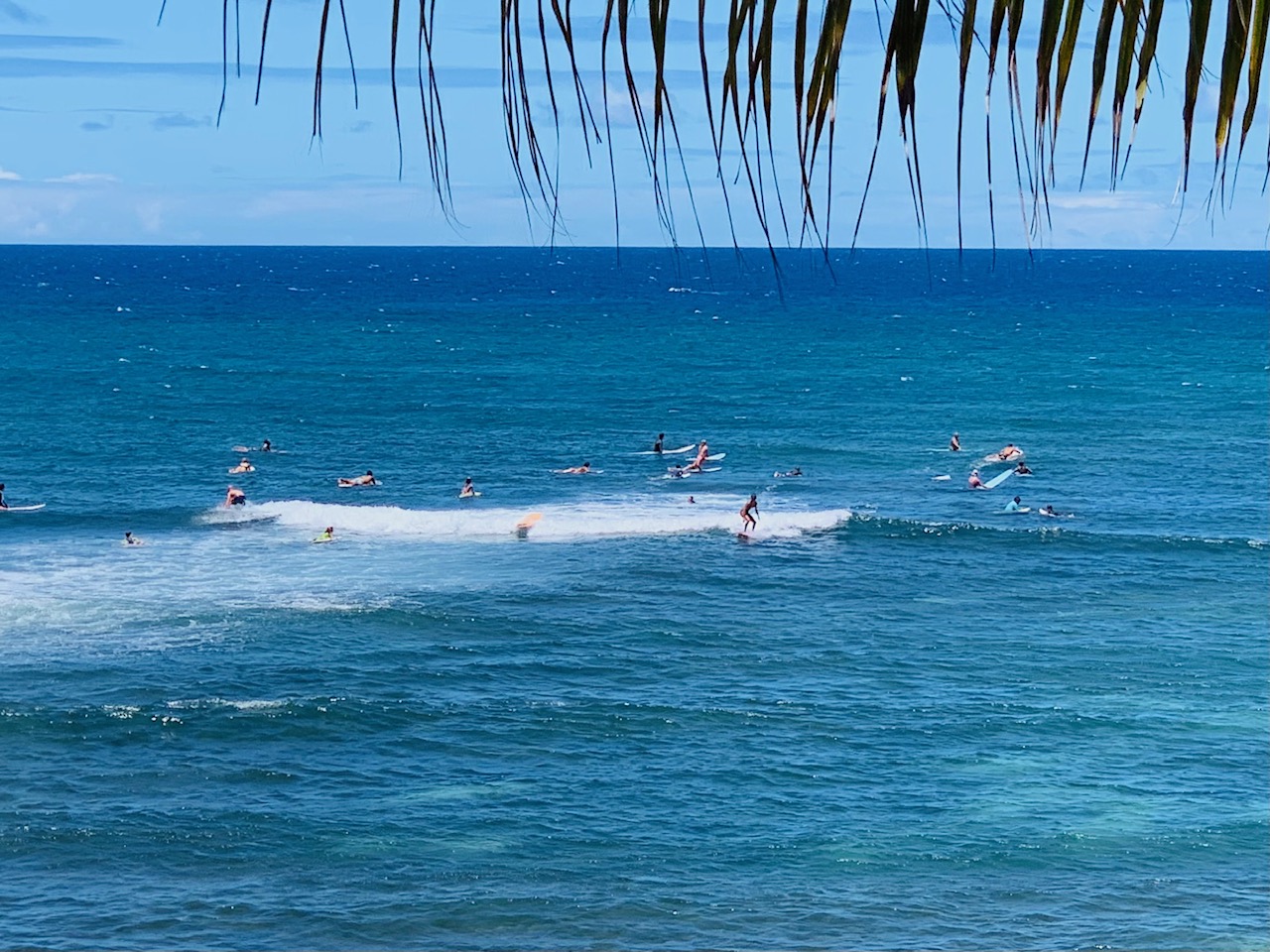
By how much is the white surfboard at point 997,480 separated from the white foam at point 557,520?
6.74m

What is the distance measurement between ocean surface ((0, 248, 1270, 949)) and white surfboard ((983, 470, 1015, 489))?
964mm

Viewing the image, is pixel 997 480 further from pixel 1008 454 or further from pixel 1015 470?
pixel 1008 454

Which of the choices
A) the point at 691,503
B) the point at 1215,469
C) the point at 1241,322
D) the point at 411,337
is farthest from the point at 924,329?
the point at 691,503

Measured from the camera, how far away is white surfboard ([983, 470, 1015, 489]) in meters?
50.9

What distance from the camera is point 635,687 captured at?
29.9 metres

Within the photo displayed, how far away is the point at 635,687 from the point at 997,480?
81.6 feet

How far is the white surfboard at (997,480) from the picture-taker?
50.9 meters

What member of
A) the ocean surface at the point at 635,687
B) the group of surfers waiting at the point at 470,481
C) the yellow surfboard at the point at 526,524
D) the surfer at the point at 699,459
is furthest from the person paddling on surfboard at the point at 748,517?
the surfer at the point at 699,459

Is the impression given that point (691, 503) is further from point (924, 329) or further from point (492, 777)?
point (924, 329)

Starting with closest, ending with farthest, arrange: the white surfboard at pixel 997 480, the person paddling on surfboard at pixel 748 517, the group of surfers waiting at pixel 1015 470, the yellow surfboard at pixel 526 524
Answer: the yellow surfboard at pixel 526 524, the person paddling on surfboard at pixel 748 517, the group of surfers waiting at pixel 1015 470, the white surfboard at pixel 997 480

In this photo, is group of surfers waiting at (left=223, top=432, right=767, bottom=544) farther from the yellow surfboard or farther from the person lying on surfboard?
the person lying on surfboard

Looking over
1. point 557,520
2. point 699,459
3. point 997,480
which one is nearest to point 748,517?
point 557,520

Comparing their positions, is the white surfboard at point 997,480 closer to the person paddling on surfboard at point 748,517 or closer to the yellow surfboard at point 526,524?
the person paddling on surfboard at point 748,517

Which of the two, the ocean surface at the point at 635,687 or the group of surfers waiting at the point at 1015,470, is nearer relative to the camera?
the ocean surface at the point at 635,687
